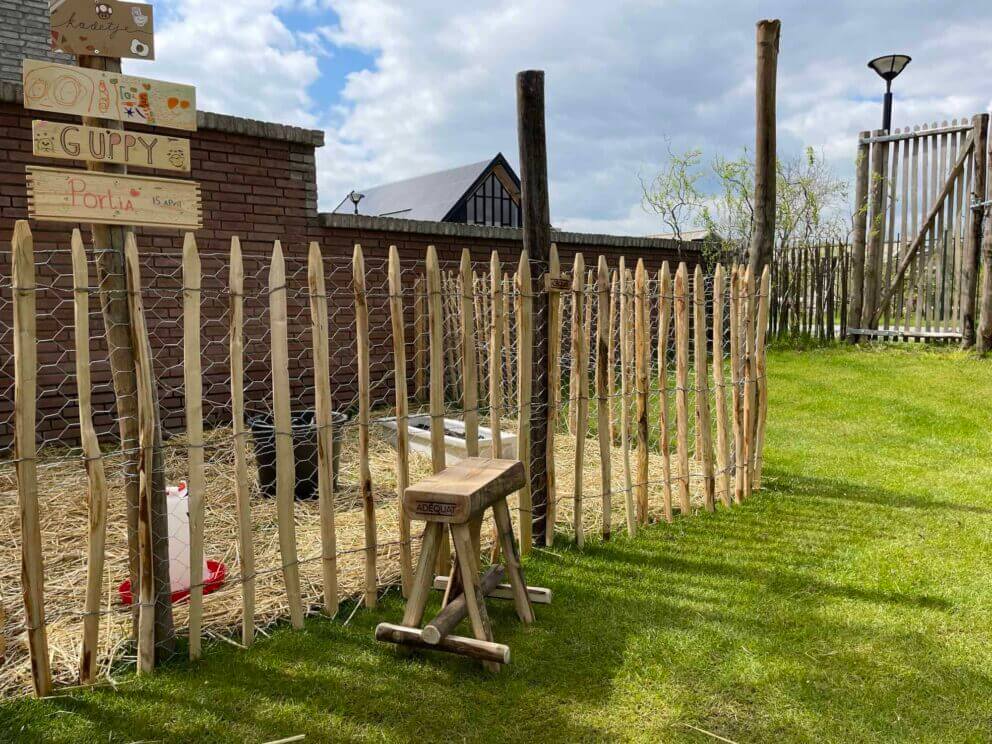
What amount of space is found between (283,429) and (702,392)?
8.64 feet

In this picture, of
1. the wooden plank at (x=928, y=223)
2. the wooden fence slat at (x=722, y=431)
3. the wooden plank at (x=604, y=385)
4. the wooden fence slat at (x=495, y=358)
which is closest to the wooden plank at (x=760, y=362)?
the wooden fence slat at (x=722, y=431)

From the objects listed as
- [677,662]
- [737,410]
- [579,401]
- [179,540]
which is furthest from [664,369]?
[179,540]

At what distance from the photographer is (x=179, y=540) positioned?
10.5ft

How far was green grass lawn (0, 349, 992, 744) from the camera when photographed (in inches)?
91.4

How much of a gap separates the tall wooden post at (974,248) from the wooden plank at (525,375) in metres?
8.31

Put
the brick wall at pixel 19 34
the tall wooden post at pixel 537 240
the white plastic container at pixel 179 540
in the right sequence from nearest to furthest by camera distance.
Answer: the white plastic container at pixel 179 540, the tall wooden post at pixel 537 240, the brick wall at pixel 19 34

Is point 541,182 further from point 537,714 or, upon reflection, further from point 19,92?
point 19,92

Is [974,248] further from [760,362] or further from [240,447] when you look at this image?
[240,447]

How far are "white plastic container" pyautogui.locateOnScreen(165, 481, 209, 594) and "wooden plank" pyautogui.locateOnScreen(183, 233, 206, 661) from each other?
1.40 ft

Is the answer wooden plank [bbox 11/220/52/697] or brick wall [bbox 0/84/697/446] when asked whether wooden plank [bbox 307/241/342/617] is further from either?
brick wall [bbox 0/84/697/446]

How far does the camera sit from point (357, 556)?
3738mm

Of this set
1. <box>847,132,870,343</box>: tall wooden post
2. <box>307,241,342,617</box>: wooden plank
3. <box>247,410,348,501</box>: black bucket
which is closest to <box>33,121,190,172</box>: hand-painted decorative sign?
<box>307,241,342,617</box>: wooden plank

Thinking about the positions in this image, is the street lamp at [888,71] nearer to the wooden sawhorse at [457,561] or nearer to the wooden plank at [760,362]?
the wooden plank at [760,362]

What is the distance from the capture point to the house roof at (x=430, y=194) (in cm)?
2058
